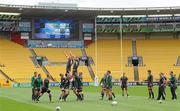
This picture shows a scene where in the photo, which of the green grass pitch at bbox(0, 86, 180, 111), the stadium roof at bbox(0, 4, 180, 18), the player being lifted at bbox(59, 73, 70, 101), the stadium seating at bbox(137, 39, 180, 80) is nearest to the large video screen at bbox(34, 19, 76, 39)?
the stadium roof at bbox(0, 4, 180, 18)

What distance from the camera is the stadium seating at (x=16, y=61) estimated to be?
69.1 m

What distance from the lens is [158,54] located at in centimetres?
7688

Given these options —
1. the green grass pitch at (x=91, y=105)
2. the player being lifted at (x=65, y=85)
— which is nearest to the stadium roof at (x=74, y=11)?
the green grass pitch at (x=91, y=105)

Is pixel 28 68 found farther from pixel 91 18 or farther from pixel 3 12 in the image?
pixel 91 18

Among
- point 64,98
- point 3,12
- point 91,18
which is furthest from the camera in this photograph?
point 91,18

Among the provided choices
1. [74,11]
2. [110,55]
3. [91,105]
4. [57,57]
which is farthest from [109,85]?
[110,55]

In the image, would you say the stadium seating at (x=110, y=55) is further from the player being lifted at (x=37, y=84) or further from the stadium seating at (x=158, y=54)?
the player being lifted at (x=37, y=84)

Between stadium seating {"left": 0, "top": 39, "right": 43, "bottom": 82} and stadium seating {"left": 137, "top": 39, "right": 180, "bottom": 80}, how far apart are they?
16.7 m

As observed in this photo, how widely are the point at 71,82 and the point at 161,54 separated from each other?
155 ft

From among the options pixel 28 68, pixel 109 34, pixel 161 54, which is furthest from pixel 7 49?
pixel 161 54

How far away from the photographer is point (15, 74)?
69000 mm

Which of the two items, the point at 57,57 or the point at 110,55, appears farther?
the point at 110,55

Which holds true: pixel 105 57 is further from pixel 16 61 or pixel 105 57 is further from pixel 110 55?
pixel 16 61

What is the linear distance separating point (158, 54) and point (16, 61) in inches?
873
